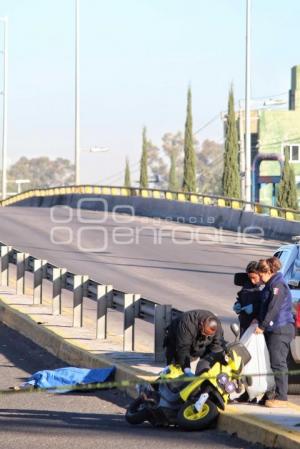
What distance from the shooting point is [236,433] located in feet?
35.4

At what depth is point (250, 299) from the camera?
1277 cm

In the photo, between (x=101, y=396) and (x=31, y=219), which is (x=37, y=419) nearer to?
(x=101, y=396)

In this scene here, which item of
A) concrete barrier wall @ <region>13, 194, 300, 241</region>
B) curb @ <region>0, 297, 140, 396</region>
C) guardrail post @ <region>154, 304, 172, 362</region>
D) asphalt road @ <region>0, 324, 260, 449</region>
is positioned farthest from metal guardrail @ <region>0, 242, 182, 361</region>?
concrete barrier wall @ <region>13, 194, 300, 241</region>

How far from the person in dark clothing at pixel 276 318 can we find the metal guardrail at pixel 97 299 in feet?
8.16

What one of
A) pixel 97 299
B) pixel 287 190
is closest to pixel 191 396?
pixel 97 299

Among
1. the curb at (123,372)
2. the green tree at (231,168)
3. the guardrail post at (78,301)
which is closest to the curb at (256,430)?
the curb at (123,372)

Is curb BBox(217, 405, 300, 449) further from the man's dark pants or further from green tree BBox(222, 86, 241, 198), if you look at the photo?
green tree BBox(222, 86, 241, 198)

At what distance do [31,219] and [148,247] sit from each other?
1344 centimetres

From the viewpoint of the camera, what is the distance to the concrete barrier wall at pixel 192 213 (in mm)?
46591

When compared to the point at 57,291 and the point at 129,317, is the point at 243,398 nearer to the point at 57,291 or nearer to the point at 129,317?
the point at 129,317

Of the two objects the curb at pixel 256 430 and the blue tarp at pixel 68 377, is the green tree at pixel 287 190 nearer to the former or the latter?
the blue tarp at pixel 68 377

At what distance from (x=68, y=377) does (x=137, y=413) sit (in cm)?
261

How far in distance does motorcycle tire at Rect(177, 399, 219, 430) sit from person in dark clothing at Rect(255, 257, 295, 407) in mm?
1039

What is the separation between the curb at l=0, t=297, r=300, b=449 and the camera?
1004cm
